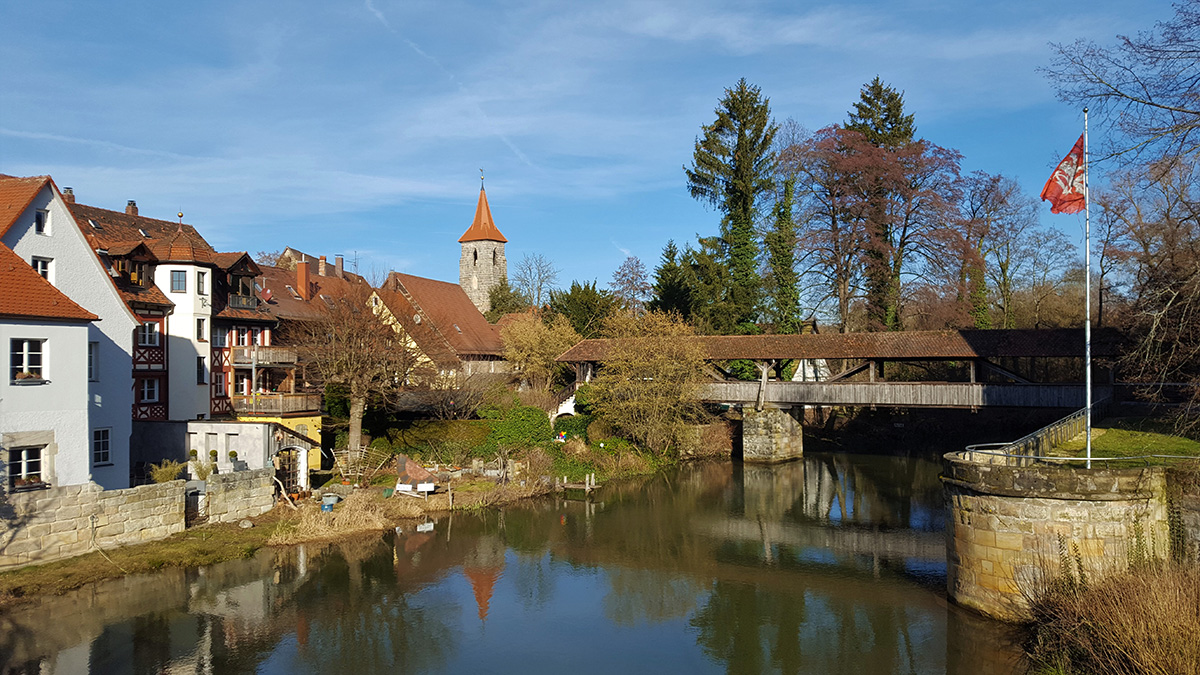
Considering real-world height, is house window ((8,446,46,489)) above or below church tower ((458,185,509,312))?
below

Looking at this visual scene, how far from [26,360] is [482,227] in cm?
4436

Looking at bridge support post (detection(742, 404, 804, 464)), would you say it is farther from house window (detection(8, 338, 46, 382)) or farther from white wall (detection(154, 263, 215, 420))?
house window (detection(8, 338, 46, 382))

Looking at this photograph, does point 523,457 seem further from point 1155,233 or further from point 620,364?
point 1155,233

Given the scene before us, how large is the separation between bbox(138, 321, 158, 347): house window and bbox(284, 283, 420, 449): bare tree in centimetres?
379

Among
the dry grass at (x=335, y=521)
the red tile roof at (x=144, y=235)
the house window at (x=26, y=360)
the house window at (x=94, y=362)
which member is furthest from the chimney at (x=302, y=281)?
the house window at (x=26, y=360)

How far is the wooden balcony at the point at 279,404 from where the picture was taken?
22.6 m

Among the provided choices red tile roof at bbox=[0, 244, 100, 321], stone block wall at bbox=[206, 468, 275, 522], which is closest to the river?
stone block wall at bbox=[206, 468, 275, 522]

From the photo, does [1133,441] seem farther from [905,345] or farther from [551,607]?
[551,607]

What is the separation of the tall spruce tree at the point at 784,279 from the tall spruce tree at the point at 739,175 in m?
0.74

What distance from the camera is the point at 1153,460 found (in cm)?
1317

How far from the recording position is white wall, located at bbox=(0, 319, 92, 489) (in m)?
14.7

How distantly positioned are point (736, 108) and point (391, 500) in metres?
26.8

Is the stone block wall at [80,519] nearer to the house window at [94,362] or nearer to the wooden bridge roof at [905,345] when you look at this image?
the house window at [94,362]

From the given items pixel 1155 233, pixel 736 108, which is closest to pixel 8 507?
pixel 1155 233
